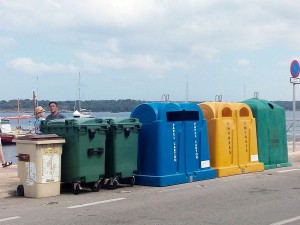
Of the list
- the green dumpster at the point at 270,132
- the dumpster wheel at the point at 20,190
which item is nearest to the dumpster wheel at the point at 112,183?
the dumpster wheel at the point at 20,190

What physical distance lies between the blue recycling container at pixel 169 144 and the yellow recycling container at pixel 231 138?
69 cm

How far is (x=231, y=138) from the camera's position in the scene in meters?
13.9

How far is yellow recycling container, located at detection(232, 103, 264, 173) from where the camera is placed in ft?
46.4

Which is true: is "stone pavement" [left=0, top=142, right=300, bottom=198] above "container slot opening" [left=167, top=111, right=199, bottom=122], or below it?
below

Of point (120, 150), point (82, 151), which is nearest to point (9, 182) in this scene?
point (82, 151)

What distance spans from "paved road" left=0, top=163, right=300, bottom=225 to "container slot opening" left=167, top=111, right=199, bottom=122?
57.1 inches

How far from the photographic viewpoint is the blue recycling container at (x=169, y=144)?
11.9 m

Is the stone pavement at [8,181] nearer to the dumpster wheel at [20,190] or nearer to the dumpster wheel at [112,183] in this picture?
the dumpster wheel at [20,190]

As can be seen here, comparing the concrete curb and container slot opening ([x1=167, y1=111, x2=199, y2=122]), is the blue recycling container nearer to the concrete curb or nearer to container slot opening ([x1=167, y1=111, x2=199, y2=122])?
container slot opening ([x1=167, y1=111, x2=199, y2=122])

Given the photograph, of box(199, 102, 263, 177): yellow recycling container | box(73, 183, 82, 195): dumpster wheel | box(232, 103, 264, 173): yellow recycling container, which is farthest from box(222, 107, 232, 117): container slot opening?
box(73, 183, 82, 195): dumpster wheel

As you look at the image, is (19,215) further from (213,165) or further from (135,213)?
(213,165)

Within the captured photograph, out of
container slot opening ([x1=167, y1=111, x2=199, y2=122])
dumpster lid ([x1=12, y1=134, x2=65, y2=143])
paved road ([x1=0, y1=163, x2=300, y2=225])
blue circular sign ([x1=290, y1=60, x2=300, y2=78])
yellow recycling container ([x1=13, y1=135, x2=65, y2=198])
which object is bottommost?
paved road ([x1=0, y1=163, x2=300, y2=225])

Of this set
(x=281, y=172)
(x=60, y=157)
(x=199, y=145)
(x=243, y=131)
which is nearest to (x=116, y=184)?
(x=60, y=157)

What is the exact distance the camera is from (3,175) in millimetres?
12883
